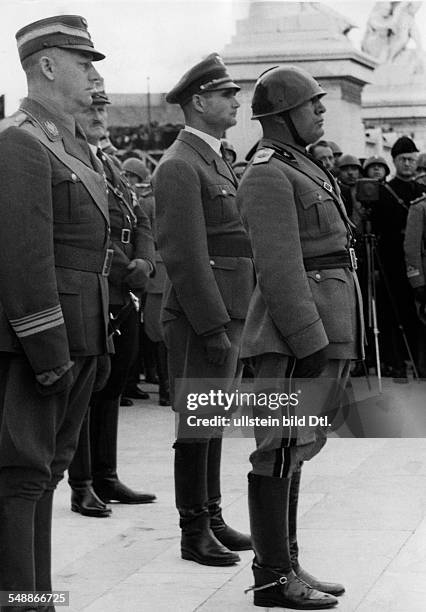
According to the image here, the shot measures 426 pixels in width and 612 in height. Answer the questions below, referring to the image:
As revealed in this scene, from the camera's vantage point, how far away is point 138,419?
9.84 metres

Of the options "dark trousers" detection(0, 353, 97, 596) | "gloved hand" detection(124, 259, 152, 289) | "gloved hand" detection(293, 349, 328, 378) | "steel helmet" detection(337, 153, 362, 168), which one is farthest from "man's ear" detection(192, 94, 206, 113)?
"steel helmet" detection(337, 153, 362, 168)

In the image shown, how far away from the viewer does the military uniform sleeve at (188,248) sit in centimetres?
560

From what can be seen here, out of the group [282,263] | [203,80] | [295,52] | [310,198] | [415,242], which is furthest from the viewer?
[295,52]

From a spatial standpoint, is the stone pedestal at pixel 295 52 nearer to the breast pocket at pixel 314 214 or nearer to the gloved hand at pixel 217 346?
the gloved hand at pixel 217 346

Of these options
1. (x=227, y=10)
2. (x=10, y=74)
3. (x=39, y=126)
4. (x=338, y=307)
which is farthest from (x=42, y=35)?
(x=227, y=10)

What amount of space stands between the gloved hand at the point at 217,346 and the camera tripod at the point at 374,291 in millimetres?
5258

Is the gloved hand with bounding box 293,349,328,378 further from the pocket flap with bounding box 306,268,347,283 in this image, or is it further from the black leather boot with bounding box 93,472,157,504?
the black leather boot with bounding box 93,472,157,504

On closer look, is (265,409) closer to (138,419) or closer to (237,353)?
(237,353)

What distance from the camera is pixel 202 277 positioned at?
5.60 m

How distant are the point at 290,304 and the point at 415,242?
669 centimetres

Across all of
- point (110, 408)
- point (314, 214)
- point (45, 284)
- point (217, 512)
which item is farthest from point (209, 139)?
point (45, 284)

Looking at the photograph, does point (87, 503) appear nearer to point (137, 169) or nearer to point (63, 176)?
point (63, 176)

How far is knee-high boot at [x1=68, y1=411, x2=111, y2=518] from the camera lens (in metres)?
6.51

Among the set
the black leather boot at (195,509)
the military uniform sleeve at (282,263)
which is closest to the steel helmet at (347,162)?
the black leather boot at (195,509)
